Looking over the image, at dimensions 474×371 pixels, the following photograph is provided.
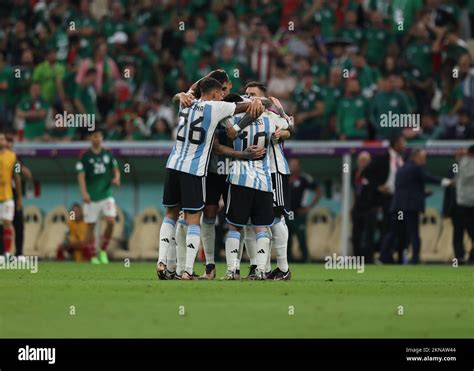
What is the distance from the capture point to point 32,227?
29062 millimetres

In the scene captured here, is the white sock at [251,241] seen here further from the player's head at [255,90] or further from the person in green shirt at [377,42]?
the person in green shirt at [377,42]

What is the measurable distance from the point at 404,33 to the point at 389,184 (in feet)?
11.5

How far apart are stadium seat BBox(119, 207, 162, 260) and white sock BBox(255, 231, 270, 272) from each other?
11.5m

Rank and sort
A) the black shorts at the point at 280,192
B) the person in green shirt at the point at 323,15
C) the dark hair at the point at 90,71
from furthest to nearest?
the person in green shirt at the point at 323,15 < the dark hair at the point at 90,71 < the black shorts at the point at 280,192

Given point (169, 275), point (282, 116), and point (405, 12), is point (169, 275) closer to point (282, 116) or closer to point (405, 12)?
point (282, 116)

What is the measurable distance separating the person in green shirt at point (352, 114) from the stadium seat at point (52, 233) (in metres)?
5.88

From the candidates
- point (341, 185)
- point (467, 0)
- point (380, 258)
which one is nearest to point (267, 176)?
point (380, 258)

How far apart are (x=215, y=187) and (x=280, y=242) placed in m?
1.09

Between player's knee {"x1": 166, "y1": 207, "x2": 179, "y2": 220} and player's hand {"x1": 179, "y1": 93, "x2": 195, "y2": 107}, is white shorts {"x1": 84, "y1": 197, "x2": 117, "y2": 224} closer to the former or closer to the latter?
player's knee {"x1": 166, "y1": 207, "x2": 179, "y2": 220}

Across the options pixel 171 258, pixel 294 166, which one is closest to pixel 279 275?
pixel 171 258

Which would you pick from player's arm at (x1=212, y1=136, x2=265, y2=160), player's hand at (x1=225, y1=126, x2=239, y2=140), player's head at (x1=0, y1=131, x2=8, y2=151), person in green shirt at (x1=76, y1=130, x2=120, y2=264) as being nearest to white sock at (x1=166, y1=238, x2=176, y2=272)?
player's arm at (x1=212, y1=136, x2=265, y2=160)

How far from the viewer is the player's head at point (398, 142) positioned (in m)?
26.1

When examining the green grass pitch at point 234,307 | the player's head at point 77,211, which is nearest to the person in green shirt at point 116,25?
the player's head at point 77,211

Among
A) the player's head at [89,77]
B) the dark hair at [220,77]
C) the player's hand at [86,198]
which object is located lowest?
the player's hand at [86,198]
